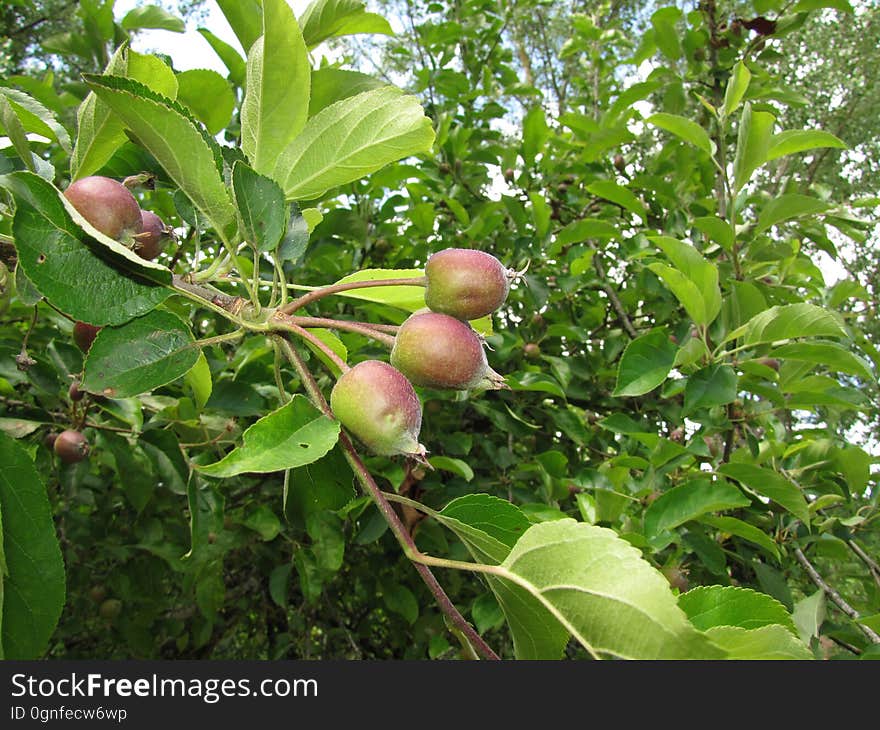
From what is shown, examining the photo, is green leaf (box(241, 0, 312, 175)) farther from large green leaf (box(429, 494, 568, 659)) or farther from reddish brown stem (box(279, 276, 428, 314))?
large green leaf (box(429, 494, 568, 659))

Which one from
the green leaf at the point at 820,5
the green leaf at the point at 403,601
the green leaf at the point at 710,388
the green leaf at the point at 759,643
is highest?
the green leaf at the point at 820,5

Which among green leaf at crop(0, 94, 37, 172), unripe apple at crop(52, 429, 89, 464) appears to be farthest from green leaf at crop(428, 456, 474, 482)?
green leaf at crop(0, 94, 37, 172)

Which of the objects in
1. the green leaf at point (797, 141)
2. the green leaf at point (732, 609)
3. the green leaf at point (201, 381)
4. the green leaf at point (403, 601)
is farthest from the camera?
the green leaf at point (403, 601)

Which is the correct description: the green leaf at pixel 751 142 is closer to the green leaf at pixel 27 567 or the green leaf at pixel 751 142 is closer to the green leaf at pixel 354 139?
the green leaf at pixel 354 139

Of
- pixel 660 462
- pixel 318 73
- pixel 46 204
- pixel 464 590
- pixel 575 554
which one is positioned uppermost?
pixel 318 73

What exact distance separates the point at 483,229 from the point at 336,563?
121 cm

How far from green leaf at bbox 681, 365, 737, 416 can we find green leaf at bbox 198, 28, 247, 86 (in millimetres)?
1198

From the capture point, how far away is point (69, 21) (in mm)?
8047

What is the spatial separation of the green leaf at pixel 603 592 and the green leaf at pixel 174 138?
0.47 metres

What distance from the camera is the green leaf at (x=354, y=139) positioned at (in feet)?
2.45

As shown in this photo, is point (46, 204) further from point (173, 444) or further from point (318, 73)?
point (173, 444)

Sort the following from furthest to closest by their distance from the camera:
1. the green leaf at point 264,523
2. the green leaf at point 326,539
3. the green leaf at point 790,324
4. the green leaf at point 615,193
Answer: the green leaf at point 615,193, the green leaf at point 264,523, the green leaf at point 326,539, the green leaf at point 790,324

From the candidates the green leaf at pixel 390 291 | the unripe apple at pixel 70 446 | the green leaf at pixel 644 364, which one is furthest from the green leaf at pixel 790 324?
the unripe apple at pixel 70 446

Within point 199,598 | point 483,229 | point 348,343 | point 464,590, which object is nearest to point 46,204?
point 348,343
